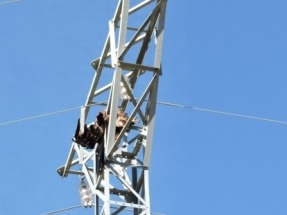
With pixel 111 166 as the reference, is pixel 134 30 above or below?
above

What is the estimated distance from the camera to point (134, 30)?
1825cm

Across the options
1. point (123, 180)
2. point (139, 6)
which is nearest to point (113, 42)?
point (139, 6)

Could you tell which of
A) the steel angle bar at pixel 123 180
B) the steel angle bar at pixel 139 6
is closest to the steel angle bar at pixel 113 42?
the steel angle bar at pixel 139 6

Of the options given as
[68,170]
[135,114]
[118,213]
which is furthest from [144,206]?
[68,170]

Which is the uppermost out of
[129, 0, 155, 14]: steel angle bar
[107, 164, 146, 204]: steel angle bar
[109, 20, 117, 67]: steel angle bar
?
[129, 0, 155, 14]: steel angle bar

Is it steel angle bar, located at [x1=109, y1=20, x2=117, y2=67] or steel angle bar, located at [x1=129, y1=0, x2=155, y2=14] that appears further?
steel angle bar, located at [x1=129, y1=0, x2=155, y2=14]

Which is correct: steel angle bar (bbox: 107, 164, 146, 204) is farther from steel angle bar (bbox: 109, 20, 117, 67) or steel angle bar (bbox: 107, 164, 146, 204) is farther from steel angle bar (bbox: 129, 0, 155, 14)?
steel angle bar (bbox: 129, 0, 155, 14)

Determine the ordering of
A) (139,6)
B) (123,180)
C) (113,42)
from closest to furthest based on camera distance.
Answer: (123,180) → (113,42) → (139,6)

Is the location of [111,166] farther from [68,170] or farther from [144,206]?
[68,170]

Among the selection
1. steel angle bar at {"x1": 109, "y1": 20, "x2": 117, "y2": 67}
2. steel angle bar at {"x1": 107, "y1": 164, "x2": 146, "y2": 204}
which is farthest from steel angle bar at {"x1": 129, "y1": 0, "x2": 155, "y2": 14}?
steel angle bar at {"x1": 107, "y1": 164, "x2": 146, "y2": 204}

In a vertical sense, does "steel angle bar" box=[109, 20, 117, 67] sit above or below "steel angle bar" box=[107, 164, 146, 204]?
above

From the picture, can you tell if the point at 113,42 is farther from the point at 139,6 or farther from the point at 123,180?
the point at 123,180

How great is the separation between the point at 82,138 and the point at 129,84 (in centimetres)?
150

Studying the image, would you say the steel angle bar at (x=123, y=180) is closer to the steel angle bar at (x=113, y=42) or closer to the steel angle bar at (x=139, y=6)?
the steel angle bar at (x=113, y=42)
